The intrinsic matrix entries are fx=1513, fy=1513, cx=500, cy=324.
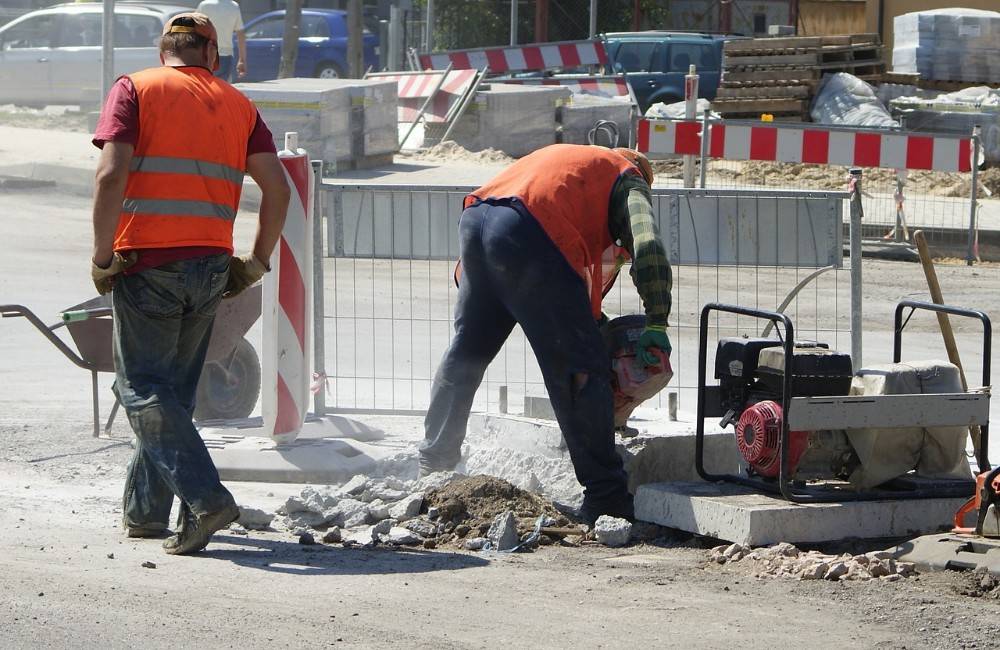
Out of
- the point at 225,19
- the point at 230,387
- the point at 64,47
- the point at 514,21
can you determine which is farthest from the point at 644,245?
the point at 514,21

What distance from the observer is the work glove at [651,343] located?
5.64 metres

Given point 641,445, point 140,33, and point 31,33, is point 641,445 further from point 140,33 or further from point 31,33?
point 31,33

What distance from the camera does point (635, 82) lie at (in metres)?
29.2

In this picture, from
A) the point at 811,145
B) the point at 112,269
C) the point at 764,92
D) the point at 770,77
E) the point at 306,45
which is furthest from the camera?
the point at 306,45

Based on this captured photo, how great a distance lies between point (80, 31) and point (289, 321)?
68.1 feet

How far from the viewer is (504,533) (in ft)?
18.3

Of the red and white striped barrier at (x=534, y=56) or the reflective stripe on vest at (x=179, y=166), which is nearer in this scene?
the reflective stripe on vest at (x=179, y=166)

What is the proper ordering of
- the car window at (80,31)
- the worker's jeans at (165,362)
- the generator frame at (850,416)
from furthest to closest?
the car window at (80,31) < the generator frame at (850,416) < the worker's jeans at (165,362)

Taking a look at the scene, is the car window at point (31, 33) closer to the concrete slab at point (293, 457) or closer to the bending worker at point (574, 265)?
the concrete slab at point (293, 457)

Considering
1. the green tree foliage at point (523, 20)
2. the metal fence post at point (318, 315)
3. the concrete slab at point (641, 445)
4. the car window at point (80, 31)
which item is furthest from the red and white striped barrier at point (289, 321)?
the green tree foliage at point (523, 20)

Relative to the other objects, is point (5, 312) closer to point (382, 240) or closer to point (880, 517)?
point (382, 240)

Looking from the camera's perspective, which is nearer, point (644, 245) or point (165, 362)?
point (165, 362)

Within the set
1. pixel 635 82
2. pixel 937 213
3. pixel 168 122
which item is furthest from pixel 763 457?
pixel 635 82

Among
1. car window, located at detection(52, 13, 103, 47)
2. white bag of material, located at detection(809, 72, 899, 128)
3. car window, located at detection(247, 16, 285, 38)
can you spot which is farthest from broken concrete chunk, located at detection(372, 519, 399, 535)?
car window, located at detection(247, 16, 285, 38)
